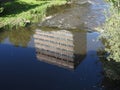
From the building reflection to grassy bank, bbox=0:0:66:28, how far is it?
397 centimetres

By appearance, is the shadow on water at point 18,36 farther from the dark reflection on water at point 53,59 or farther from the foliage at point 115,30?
the foliage at point 115,30

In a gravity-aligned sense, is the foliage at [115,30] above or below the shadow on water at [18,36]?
above

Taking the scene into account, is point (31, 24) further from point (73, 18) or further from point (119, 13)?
point (119, 13)

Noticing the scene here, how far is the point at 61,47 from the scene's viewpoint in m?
30.0

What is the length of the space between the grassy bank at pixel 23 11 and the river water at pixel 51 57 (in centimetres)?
208

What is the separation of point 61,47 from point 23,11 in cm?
1389

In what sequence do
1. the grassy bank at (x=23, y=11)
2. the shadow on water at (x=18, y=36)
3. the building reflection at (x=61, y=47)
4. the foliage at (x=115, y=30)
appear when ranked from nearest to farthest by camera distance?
1. the foliage at (x=115, y=30)
2. the building reflection at (x=61, y=47)
3. the shadow on water at (x=18, y=36)
4. the grassy bank at (x=23, y=11)

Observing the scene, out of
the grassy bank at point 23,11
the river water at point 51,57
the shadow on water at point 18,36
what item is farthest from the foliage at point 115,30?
the grassy bank at point 23,11

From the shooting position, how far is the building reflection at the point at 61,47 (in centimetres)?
2684

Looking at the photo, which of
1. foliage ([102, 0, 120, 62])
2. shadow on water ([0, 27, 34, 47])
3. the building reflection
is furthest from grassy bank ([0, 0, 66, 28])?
foliage ([102, 0, 120, 62])

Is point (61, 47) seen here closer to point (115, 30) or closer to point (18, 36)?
point (18, 36)

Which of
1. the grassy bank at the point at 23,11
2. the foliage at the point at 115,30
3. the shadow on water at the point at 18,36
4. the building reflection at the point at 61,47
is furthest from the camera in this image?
the grassy bank at the point at 23,11

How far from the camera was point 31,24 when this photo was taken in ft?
121

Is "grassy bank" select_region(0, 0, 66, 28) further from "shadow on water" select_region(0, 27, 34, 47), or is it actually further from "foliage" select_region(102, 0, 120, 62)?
"foliage" select_region(102, 0, 120, 62)
